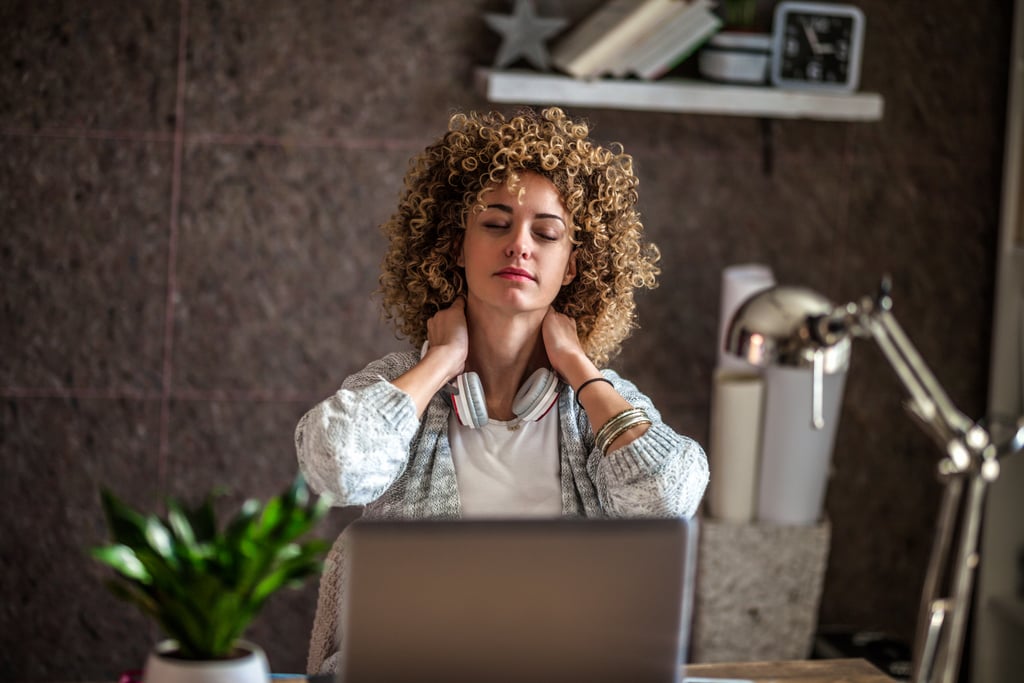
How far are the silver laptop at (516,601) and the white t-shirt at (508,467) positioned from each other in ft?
2.15

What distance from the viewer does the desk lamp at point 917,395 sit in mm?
1262

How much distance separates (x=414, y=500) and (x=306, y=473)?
0.17m

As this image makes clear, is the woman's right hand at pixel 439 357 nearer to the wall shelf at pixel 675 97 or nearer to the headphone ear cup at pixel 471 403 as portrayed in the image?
the headphone ear cup at pixel 471 403

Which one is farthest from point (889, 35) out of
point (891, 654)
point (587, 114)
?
point (891, 654)

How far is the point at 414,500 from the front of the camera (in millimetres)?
1846

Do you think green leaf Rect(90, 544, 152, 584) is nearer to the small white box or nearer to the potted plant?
the potted plant

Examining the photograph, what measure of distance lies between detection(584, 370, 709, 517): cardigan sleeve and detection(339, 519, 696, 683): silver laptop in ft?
1.82

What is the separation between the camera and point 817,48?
3.05 meters

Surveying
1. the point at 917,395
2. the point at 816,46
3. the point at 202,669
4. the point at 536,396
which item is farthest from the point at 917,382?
the point at 816,46

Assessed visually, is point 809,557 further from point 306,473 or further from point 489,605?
point 489,605

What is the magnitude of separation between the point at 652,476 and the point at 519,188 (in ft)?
1.65

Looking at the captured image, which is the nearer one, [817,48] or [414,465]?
[414,465]

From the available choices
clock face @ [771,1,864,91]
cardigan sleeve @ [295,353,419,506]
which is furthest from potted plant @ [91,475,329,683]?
clock face @ [771,1,864,91]

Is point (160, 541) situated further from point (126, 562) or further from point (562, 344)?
point (562, 344)
